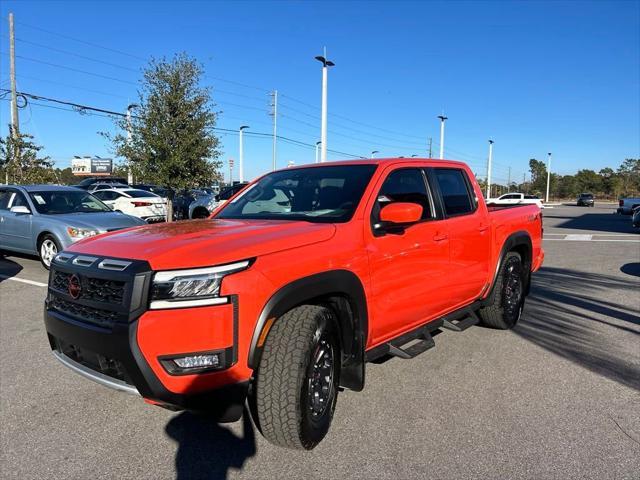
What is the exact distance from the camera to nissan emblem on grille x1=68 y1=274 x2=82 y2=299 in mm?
2855

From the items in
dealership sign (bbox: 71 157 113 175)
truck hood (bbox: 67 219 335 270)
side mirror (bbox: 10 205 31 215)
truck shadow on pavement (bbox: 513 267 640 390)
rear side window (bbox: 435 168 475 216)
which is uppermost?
dealership sign (bbox: 71 157 113 175)

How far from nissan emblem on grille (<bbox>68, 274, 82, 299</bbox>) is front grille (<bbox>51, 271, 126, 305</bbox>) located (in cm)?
3

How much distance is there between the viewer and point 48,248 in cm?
870

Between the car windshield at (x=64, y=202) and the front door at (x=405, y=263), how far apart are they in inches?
290

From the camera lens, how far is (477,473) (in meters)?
2.74

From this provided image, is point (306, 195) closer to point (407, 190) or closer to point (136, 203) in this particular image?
point (407, 190)

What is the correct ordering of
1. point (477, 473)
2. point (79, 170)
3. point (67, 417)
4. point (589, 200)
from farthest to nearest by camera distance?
point (79, 170)
point (589, 200)
point (67, 417)
point (477, 473)

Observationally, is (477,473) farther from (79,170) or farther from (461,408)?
(79,170)

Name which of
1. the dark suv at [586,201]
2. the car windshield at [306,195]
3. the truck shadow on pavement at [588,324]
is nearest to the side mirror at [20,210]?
the car windshield at [306,195]

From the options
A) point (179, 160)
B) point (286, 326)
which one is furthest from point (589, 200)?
point (286, 326)

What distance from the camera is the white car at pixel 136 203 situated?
55.9 feet

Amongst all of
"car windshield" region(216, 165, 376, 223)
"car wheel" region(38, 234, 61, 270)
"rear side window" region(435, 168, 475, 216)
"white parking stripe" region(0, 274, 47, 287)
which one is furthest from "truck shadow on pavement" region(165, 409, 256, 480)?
"car wheel" region(38, 234, 61, 270)

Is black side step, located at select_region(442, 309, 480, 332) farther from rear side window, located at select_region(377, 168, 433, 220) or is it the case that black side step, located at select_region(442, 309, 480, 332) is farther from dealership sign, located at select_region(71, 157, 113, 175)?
dealership sign, located at select_region(71, 157, 113, 175)

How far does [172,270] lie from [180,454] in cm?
123
